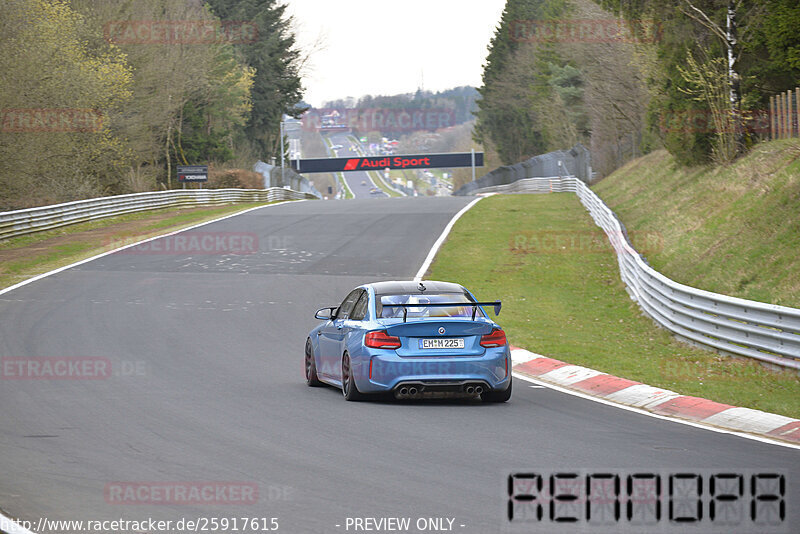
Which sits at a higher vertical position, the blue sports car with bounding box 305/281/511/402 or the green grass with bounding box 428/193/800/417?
the blue sports car with bounding box 305/281/511/402

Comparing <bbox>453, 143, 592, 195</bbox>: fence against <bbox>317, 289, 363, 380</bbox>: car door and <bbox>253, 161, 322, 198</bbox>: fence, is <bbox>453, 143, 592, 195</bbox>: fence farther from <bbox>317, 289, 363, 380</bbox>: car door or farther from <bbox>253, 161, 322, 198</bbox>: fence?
<bbox>317, 289, 363, 380</bbox>: car door

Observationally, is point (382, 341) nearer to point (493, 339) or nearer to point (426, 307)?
point (426, 307)

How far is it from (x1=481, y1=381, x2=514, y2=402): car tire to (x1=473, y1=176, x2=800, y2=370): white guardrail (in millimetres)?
3777

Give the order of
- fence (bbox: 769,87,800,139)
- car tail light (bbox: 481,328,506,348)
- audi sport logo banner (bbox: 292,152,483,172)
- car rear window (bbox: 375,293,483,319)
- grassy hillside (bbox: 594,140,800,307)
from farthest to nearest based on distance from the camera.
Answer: audi sport logo banner (bbox: 292,152,483,172), fence (bbox: 769,87,800,139), grassy hillside (bbox: 594,140,800,307), car rear window (bbox: 375,293,483,319), car tail light (bbox: 481,328,506,348)

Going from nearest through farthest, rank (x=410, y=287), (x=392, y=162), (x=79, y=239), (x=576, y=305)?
(x=410, y=287) → (x=576, y=305) → (x=79, y=239) → (x=392, y=162)

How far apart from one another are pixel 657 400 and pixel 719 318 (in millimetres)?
4153

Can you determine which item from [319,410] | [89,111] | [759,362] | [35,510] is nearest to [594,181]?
[89,111]

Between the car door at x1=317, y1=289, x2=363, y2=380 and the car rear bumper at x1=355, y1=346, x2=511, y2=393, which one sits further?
the car door at x1=317, y1=289, x2=363, y2=380

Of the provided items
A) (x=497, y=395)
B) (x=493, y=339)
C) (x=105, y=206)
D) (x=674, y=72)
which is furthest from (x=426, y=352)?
(x=105, y=206)

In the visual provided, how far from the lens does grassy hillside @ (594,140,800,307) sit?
1755cm

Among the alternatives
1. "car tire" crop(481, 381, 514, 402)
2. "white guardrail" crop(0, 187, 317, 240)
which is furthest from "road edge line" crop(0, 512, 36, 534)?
"white guardrail" crop(0, 187, 317, 240)

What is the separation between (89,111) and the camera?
44.2 metres

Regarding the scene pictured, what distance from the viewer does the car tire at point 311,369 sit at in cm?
1264

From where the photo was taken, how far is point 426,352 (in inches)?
424
